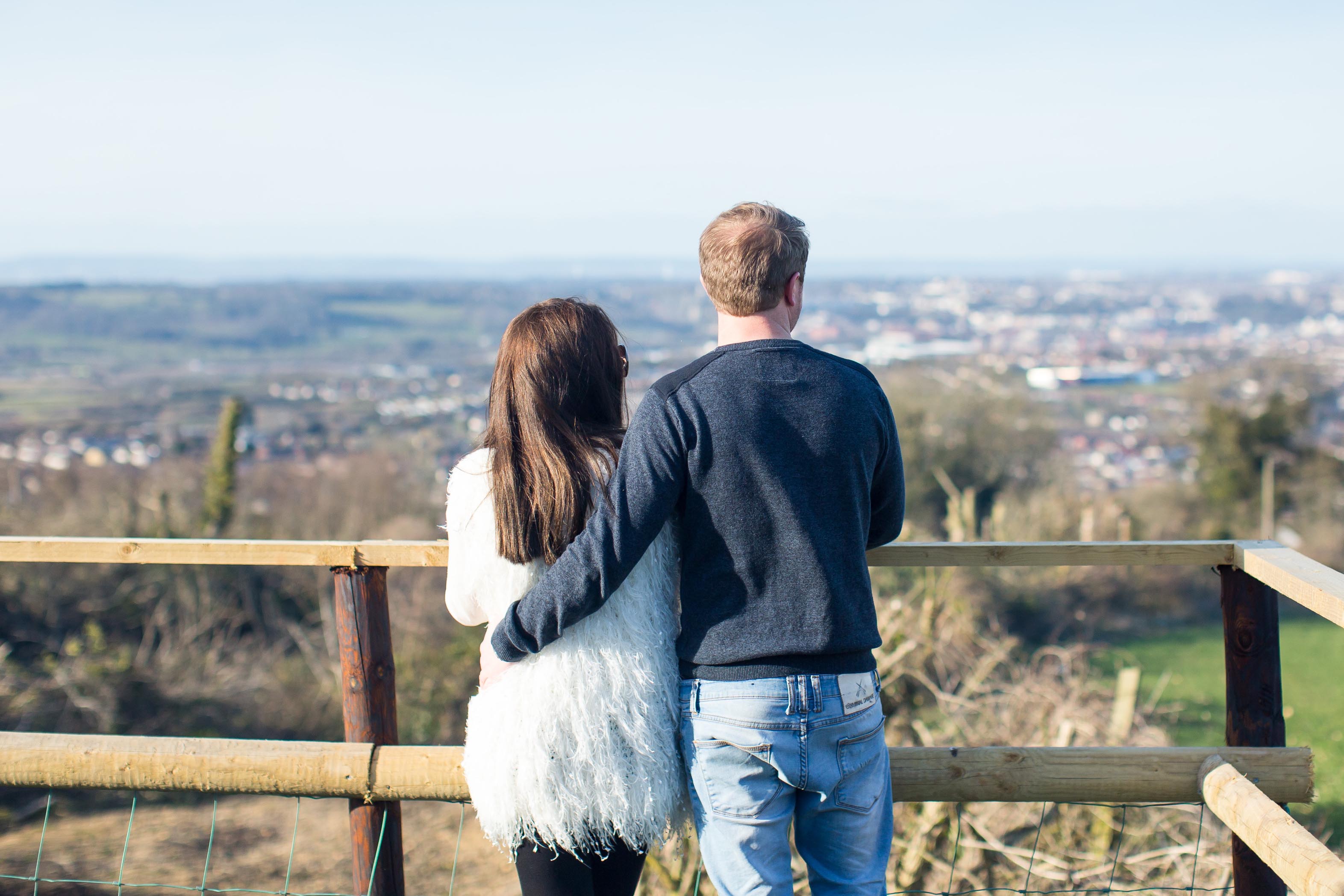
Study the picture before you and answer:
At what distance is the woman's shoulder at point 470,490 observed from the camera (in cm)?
161

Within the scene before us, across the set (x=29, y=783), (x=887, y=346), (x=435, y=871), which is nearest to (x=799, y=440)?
(x=29, y=783)

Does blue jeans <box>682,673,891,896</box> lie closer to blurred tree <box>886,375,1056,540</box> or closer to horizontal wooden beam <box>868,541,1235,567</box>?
horizontal wooden beam <box>868,541,1235,567</box>

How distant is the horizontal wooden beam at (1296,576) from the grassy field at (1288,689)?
5.73m

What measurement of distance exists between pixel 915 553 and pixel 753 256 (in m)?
0.84

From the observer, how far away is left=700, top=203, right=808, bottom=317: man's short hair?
4.89 feet

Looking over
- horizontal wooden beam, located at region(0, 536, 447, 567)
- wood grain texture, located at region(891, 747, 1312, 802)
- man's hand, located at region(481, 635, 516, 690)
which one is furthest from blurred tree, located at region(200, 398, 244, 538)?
wood grain texture, located at region(891, 747, 1312, 802)

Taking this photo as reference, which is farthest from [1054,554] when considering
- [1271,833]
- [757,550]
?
[757,550]

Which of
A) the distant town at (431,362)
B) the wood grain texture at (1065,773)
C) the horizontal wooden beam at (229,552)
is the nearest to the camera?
the wood grain texture at (1065,773)

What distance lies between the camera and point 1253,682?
2.06 metres

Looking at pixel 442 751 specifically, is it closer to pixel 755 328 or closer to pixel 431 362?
pixel 755 328

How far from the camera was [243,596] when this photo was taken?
1095cm

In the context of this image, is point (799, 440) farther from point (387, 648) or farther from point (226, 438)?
point (226, 438)

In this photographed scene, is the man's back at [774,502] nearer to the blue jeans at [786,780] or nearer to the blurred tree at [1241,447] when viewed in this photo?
the blue jeans at [786,780]

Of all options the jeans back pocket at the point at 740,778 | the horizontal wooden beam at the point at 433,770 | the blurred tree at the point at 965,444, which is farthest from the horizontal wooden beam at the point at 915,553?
the blurred tree at the point at 965,444
